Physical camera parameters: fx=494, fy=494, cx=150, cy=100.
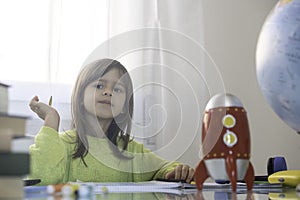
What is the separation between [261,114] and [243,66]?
0.21 meters

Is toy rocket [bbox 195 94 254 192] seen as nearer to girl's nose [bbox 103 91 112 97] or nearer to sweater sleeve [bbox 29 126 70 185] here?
sweater sleeve [bbox 29 126 70 185]

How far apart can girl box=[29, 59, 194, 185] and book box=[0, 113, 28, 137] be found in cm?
89

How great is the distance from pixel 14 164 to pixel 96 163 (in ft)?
3.41

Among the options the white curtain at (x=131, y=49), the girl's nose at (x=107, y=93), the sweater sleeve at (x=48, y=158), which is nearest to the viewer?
the sweater sleeve at (x=48, y=158)

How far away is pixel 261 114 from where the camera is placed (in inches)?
80.2

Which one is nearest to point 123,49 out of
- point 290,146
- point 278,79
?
point 290,146

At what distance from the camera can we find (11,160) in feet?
1.22

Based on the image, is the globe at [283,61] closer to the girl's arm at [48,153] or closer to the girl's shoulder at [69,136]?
the girl's arm at [48,153]

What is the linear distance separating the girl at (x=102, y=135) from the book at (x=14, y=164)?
905mm

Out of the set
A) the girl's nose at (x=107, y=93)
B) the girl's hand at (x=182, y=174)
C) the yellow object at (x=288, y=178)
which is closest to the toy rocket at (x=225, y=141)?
the yellow object at (x=288, y=178)

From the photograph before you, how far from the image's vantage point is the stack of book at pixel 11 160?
14.6 inches

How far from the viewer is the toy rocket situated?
0.67 meters

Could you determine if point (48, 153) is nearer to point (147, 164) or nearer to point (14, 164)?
point (147, 164)

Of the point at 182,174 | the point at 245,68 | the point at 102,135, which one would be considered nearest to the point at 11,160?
the point at 182,174
